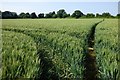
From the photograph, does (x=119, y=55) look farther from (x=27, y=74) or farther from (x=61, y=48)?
(x=27, y=74)

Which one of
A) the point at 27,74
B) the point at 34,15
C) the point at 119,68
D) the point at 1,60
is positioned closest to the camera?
the point at 27,74

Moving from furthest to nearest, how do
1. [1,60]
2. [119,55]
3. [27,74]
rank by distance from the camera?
[119,55] < [1,60] < [27,74]

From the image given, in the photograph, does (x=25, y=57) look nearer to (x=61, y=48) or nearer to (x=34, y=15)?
(x=61, y=48)

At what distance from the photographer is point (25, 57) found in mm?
4914

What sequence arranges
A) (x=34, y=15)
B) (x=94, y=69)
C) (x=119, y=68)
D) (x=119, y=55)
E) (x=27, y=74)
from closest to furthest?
1. (x=27, y=74)
2. (x=119, y=68)
3. (x=119, y=55)
4. (x=94, y=69)
5. (x=34, y=15)

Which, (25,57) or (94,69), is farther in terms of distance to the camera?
(94,69)

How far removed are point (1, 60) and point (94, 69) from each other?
116 inches

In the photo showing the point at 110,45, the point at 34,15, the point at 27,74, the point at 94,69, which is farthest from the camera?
the point at 34,15

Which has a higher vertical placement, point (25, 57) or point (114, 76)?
point (25, 57)

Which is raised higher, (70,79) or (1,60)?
(1,60)

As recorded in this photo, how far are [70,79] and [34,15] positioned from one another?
56928 mm

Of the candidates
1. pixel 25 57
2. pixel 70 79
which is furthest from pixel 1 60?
pixel 70 79

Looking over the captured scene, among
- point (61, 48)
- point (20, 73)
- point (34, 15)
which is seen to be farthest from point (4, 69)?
point (34, 15)

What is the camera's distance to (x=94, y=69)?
6.89 meters
